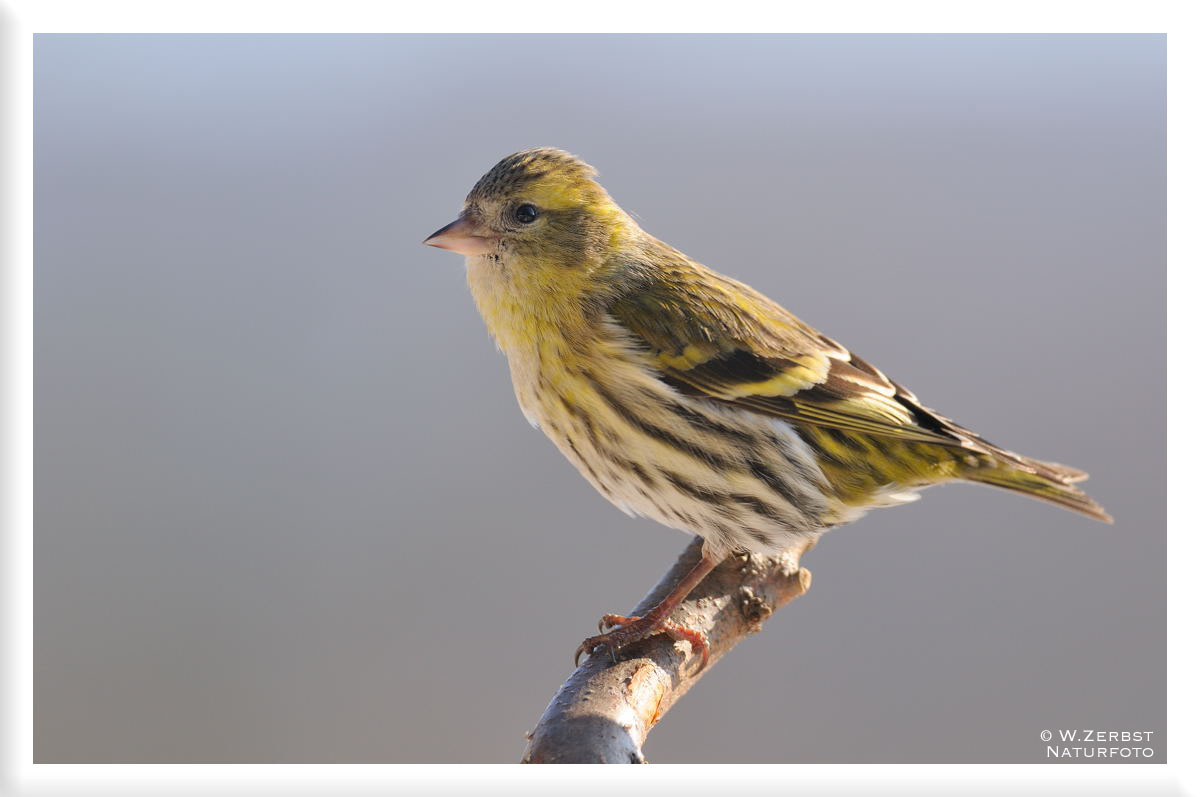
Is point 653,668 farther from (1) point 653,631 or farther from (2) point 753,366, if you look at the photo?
(2) point 753,366

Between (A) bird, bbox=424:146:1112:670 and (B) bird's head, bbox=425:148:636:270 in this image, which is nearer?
(A) bird, bbox=424:146:1112:670

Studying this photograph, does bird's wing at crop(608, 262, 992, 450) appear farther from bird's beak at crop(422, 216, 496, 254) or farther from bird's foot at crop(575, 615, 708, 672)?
bird's foot at crop(575, 615, 708, 672)

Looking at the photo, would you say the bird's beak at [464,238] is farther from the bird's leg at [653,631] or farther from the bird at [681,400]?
the bird's leg at [653,631]

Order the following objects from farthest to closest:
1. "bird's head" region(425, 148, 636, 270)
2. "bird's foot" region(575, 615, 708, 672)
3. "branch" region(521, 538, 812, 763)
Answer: "bird's head" region(425, 148, 636, 270) < "bird's foot" region(575, 615, 708, 672) < "branch" region(521, 538, 812, 763)

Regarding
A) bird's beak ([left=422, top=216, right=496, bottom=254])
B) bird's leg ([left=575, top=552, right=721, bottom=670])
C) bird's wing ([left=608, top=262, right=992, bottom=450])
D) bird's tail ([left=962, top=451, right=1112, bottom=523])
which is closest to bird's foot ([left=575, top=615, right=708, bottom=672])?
bird's leg ([left=575, top=552, right=721, bottom=670])

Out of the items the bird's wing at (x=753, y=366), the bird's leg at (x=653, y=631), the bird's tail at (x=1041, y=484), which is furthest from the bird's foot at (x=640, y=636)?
the bird's tail at (x=1041, y=484)

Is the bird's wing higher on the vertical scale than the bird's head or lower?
lower

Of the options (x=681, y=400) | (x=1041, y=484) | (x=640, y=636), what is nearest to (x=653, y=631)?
(x=640, y=636)
